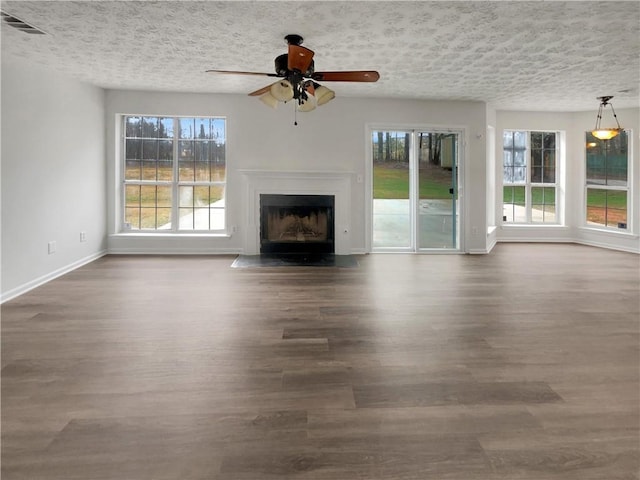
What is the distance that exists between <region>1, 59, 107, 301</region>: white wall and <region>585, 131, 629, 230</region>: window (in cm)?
848

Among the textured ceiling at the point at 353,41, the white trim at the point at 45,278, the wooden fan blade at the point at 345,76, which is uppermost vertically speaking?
the textured ceiling at the point at 353,41

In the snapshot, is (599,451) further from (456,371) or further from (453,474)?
(456,371)

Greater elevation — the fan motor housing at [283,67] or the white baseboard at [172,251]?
the fan motor housing at [283,67]

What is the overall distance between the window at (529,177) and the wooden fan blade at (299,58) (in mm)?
5704

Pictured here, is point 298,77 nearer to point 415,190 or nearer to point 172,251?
point 415,190

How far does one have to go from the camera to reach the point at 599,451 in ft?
5.22

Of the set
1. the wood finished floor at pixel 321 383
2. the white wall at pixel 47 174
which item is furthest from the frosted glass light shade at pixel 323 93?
the white wall at pixel 47 174

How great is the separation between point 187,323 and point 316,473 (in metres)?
1.98

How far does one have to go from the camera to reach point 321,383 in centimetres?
216

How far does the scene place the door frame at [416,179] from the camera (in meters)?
6.56

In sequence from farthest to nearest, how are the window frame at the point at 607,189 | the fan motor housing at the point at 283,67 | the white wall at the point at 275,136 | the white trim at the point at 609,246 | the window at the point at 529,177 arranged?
the window at the point at 529,177 → the window frame at the point at 607,189 → the white trim at the point at 609,246 → the white wall at the point at 275,136 → the fan motor housing at the point at 283,67

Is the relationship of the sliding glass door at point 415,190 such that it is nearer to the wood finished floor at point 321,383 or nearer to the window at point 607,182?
the wood finished floor at point 321,383

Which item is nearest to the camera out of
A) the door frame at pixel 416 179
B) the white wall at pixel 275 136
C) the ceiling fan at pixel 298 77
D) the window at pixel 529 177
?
the ceiling fan at pixel 298 77

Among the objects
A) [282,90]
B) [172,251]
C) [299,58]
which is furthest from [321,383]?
[172,251]
